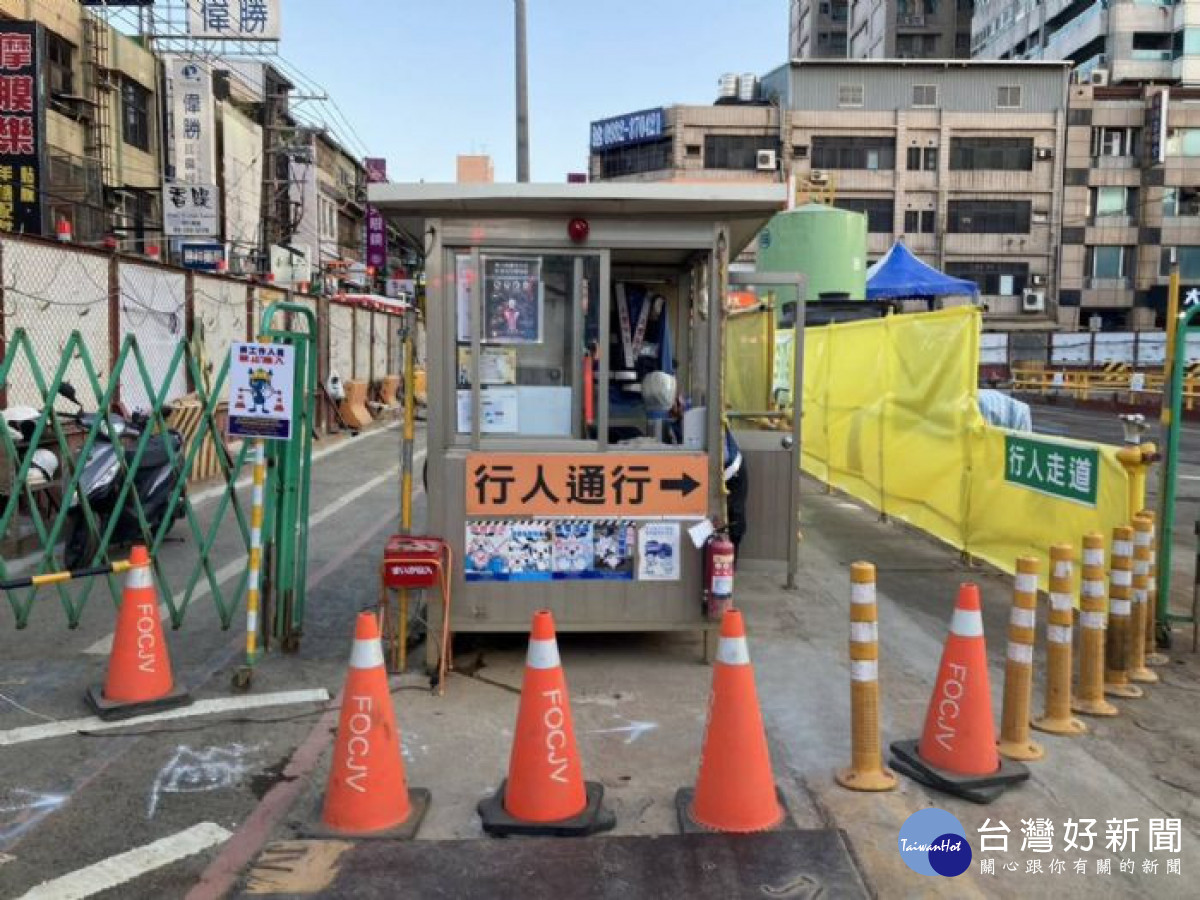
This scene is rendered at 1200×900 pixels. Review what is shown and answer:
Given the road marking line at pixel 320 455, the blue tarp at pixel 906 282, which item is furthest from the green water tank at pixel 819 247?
the road marking line at pixel 320 455

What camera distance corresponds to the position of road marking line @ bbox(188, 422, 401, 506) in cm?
1103

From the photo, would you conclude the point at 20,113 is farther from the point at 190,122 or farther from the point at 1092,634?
the point at 1092,634

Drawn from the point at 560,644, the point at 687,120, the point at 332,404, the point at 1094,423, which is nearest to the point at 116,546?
the point at 560,644

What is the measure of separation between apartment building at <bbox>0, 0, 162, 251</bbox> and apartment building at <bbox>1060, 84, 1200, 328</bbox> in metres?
47.8

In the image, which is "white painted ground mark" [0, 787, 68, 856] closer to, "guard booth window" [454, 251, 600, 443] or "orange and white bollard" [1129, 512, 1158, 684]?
"guard booth window" [454, 251, 600, 443]

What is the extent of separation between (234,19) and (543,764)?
28155mm

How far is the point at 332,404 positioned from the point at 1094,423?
66.0 feet

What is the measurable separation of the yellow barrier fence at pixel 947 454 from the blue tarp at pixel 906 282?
20.1ft

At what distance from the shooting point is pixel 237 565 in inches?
318

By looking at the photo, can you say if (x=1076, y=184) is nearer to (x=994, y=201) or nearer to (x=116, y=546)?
(x=994, y=201)

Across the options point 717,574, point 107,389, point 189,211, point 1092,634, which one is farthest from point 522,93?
point 189,211

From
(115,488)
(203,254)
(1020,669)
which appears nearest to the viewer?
(1020,669)

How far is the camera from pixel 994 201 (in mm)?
53594

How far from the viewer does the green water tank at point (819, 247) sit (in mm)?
17156
